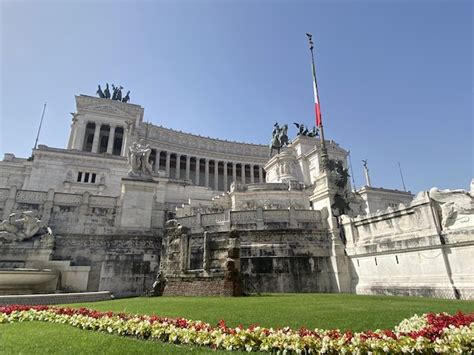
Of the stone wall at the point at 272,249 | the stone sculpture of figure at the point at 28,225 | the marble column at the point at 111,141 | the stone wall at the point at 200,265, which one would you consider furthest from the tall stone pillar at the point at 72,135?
the stone wall at the point at 272,249

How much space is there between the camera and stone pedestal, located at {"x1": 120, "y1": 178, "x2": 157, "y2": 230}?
2327cm

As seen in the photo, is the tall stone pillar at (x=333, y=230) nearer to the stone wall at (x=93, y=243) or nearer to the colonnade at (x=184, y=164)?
the stone wall at (x=93, y=243)

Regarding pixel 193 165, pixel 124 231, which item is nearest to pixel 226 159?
pixel 193 165

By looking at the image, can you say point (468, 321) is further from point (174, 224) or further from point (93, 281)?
point (93, 281)

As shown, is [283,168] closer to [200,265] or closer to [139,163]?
[139,163]

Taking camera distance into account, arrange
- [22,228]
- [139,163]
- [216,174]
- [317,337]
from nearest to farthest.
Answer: [317,337]
[22,228]
[139,163]
[216,174]

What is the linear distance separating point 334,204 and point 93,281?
62.2 feet

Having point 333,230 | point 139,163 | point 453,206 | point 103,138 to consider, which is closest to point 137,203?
point 139,163

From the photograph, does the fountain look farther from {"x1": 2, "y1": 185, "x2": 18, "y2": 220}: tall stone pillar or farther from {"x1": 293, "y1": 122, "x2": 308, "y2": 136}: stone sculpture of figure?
{"x1": 293, "y1": 122, "x2": 308, "y2": 136}: stone sculpture of figure

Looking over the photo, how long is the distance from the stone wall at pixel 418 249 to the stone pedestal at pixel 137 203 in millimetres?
16568

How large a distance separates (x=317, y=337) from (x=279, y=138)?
60176 millimetres

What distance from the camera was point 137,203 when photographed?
78.7 ft

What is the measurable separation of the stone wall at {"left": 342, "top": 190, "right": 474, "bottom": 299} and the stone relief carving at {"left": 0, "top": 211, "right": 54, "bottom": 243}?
22.2 m

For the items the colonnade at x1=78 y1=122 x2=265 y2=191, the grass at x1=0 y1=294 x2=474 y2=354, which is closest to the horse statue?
the colonnade at x1=78 y1=122 x2=265 y2=191
